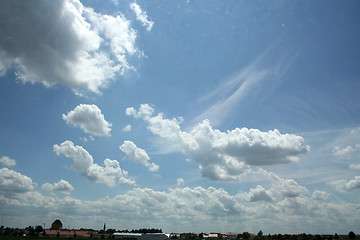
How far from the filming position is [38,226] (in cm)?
19850

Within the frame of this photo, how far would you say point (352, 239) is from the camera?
570ft

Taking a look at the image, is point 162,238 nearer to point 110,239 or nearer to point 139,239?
point 139,239

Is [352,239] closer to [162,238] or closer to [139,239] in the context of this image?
[162,238]

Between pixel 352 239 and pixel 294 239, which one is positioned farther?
pixel 294 239

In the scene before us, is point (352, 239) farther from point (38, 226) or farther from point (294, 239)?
point (38, 226)

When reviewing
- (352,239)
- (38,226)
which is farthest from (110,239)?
(352,239)

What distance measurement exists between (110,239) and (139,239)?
21336mm

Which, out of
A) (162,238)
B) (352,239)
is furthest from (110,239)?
(352,239)

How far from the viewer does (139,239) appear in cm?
19512

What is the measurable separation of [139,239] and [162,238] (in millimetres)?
Answer: 16315

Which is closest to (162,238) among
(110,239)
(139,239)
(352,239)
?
(139,239)

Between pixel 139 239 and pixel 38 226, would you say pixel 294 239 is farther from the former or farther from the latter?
pixel 38 226

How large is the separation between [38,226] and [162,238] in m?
88.6

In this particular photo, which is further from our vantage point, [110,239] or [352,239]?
[110,239]
